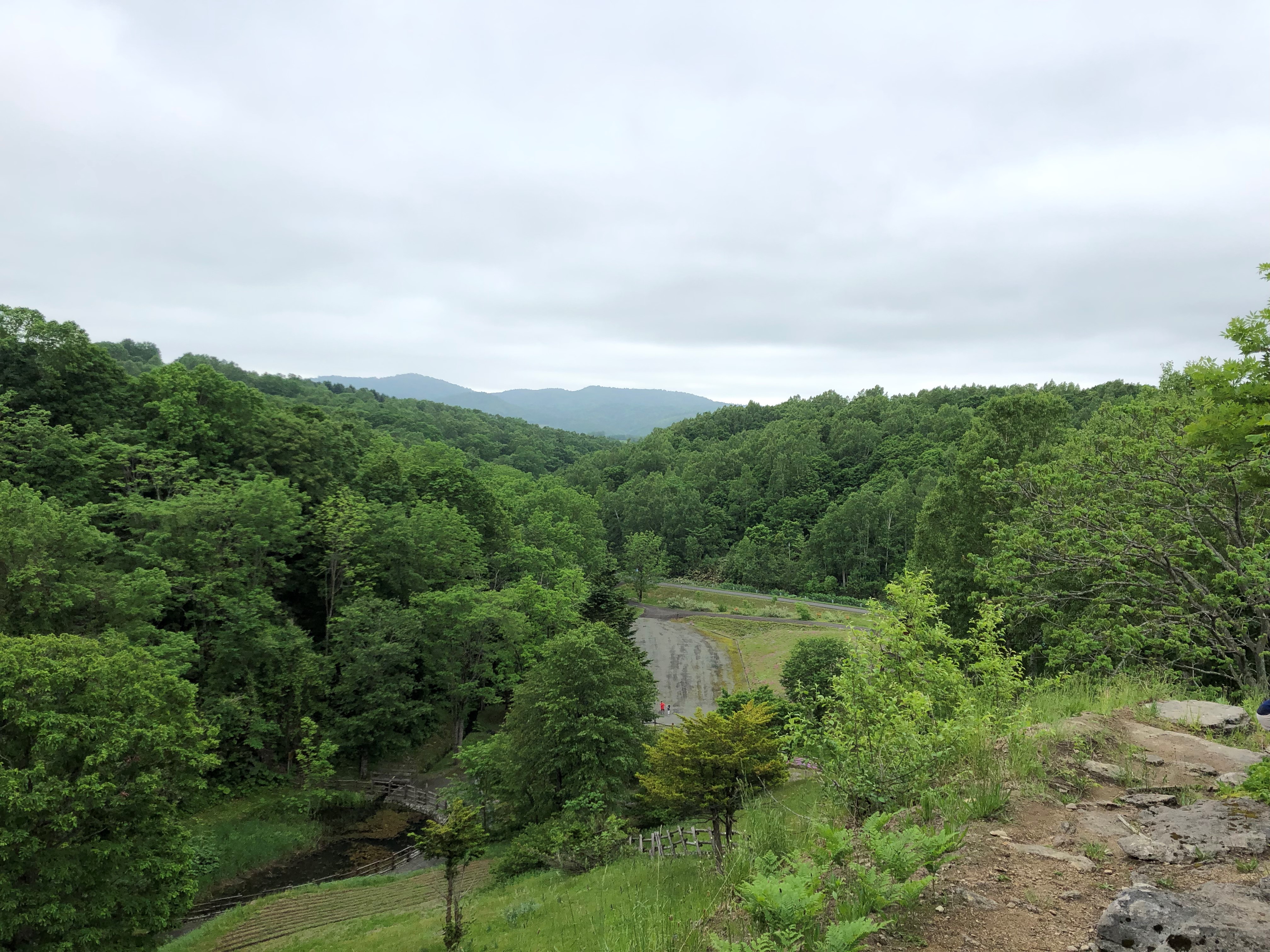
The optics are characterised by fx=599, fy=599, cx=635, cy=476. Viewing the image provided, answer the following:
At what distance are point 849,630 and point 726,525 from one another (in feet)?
270

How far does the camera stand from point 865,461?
325ft

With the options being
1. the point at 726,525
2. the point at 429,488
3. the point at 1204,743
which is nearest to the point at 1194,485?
the point at 1204,743

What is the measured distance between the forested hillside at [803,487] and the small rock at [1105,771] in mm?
47513

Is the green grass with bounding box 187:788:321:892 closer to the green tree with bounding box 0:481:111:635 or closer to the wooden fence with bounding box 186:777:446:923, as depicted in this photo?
the wooden fence with bounding box 186:777:446:923

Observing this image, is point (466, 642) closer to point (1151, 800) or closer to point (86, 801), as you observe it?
point (86, 801)

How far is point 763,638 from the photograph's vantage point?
154ft

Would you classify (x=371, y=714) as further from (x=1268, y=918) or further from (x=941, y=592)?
(x=1268, y=918)

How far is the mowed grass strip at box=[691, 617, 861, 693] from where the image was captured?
3912 cm

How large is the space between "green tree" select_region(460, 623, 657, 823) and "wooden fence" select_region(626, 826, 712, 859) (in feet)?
5.44

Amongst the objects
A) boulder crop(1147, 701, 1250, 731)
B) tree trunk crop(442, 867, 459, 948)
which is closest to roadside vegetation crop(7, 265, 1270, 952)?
tree trunk crop(442, 867, 459, 948)

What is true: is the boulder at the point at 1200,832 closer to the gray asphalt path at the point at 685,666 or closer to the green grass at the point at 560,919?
the green grass at the point at 560,919

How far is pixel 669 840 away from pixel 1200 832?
13.8 metres

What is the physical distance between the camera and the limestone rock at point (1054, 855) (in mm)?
4668

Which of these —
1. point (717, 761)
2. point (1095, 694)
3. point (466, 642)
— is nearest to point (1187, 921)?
point (1095, 694)
